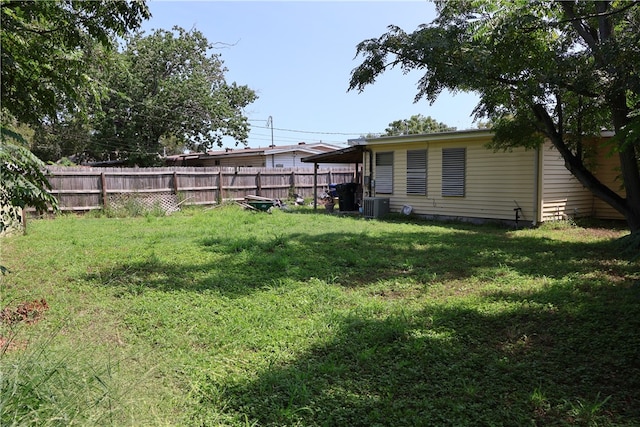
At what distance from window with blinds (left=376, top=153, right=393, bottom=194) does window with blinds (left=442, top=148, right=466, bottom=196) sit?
6.62 ft

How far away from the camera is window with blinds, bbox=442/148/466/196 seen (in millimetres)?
13523

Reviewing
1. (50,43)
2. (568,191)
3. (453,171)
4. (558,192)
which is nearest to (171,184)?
(453,171)

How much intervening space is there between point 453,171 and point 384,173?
8.55 feet

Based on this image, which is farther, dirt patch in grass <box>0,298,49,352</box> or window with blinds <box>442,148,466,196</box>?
window with blinds <box>442,148,466,196</box>

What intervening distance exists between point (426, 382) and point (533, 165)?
1031cm

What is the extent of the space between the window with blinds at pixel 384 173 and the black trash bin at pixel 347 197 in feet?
5.03

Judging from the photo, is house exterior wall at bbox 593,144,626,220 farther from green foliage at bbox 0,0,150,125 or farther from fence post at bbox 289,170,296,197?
green foliage at bbox 0,0,150,125

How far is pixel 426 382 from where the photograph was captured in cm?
343

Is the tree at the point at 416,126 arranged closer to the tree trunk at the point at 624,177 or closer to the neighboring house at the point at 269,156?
the neighboring house at the point at 269,156

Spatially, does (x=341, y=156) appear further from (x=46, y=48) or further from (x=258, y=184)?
(x=46, y=48)

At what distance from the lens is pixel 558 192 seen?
1278cm

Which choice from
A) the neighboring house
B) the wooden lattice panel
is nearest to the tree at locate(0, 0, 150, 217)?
the wooden lattice panel

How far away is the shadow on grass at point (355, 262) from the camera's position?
20.9ft

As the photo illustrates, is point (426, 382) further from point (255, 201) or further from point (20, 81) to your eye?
point (255, 201)
